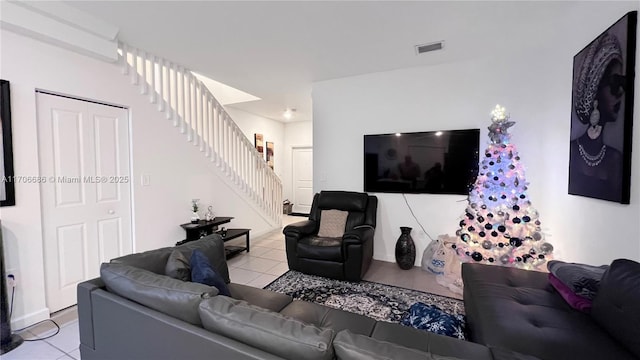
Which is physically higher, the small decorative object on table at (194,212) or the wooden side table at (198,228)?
the small decorative object on table at (194,212)

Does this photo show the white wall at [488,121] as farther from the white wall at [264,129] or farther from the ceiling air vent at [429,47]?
the white wall at [264,129]

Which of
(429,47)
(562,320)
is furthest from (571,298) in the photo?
(429,47)

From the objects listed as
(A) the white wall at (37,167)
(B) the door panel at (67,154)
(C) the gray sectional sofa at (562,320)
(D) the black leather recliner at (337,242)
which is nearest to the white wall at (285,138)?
(A) the white wall at (37,167)

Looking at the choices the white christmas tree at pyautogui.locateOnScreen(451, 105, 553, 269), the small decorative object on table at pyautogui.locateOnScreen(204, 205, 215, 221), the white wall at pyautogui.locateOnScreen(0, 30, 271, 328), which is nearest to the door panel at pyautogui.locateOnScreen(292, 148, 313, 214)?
the white wall at pyautogui.locateOnScreen(0, 30, 271, 328)

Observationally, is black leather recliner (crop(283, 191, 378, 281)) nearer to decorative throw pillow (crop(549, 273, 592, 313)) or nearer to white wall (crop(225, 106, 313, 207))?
decorative throw pillow (crop(549, 273, 592, 313))

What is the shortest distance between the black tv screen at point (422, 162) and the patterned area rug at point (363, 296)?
4.23ft

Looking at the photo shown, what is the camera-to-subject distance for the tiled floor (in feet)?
6.01

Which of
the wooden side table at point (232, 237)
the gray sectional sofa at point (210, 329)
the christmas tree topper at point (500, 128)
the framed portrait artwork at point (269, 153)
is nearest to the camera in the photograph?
the gray sectional sofa at point (210, 329)

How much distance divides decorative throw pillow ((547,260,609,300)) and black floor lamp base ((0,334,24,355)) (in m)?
3.70

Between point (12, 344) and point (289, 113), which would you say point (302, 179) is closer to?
point (289, 113)

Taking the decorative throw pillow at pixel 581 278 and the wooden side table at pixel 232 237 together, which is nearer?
the decorative throw pillow at pixel 581 278

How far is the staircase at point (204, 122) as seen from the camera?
3.01 meters

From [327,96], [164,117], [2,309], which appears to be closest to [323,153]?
[327,96]

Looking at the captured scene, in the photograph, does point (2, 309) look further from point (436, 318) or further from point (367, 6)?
point (367, 6)
